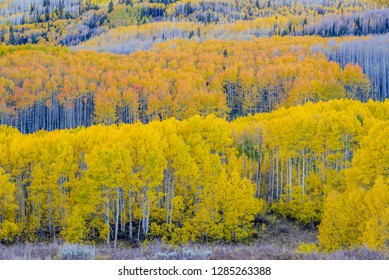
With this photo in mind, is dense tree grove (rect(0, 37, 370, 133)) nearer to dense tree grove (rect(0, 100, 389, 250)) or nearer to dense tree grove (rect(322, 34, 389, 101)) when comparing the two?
dense tree grove (rect(322, 34, 389, 101))

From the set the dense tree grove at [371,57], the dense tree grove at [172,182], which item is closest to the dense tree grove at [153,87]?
the dense tree grove at [371,57]

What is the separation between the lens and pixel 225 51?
155750 millimetres

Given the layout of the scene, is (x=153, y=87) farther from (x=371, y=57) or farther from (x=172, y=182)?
(x=172, y=182)

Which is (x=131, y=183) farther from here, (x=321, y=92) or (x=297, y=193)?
(x=321, y=92)

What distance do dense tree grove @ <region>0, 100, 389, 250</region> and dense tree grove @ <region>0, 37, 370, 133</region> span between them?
4294 cm

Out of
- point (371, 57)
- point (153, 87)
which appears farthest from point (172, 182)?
point (371, 57)

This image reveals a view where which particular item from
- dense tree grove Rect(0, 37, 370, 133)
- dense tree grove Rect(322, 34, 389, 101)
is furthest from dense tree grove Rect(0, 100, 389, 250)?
dense tree grove Rect(322, 34, 389, 101)

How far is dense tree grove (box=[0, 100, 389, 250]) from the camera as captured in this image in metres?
39.6

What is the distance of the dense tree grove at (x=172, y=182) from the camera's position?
130 ft

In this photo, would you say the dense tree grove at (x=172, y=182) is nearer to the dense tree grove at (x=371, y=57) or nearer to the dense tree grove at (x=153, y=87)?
the dense tree grove at (x=153, y=87)

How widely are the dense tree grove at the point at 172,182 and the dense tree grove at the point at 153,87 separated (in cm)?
4294

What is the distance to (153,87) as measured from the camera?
107m

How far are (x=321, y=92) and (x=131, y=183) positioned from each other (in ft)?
233
